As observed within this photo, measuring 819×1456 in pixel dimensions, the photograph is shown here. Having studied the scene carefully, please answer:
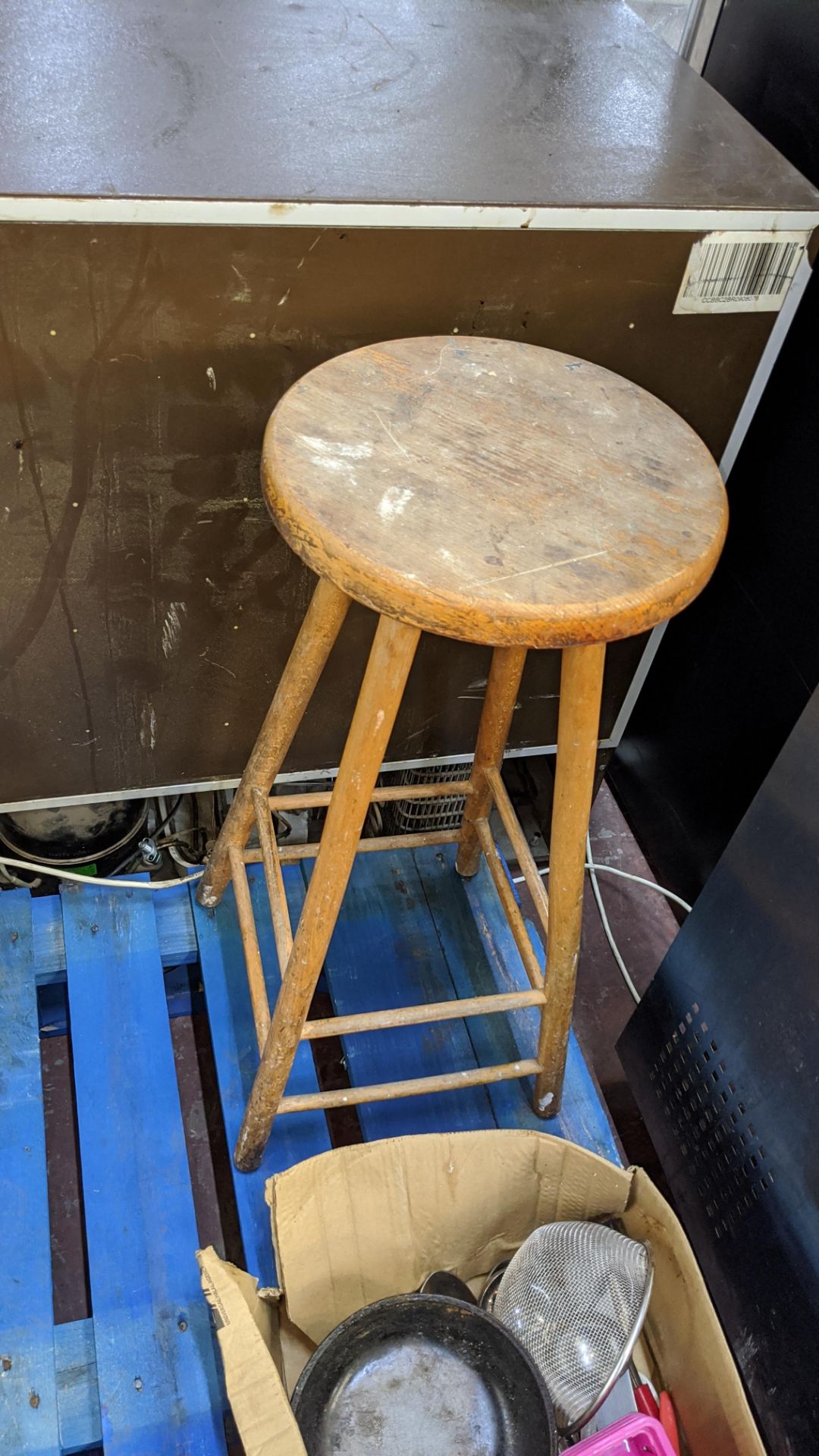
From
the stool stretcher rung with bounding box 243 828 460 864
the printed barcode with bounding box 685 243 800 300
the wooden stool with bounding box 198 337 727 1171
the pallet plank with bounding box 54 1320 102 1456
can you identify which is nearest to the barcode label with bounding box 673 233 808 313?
the printed barcode with bounding box 685 243 800 300

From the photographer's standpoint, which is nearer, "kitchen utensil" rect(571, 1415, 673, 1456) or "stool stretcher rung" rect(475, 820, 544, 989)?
"kitchen utensil" rect(571, 1415, 673, 1456)

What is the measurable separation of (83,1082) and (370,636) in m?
0.69

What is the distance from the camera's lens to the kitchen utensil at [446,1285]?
1.38 metres

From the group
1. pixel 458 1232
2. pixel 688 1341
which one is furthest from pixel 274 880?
pixel 688 1341

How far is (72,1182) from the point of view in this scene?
1.77 m

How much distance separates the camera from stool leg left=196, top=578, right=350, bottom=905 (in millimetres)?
1246

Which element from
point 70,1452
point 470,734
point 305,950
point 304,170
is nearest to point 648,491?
point 304,170

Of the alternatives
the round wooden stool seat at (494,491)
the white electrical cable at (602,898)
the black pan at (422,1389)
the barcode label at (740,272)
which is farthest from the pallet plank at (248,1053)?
the barcode label at (740,272)

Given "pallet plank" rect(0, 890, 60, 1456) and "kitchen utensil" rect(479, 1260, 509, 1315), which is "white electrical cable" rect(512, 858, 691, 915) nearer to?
"kitchen utensil" rect(479, 1260, 509, 1315)

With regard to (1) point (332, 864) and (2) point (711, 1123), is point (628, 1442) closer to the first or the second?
(2) point (711, 1123)

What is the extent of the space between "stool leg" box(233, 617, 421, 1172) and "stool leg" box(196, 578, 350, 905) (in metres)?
0.09

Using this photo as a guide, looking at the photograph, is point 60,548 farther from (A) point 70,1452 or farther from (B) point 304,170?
(A) point 70,1452

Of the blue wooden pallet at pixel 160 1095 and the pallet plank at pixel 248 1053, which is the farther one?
the pallet plank at pixel 248 1053

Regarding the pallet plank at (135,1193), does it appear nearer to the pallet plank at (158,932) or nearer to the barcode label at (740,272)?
the pallet plank at (158,932)
